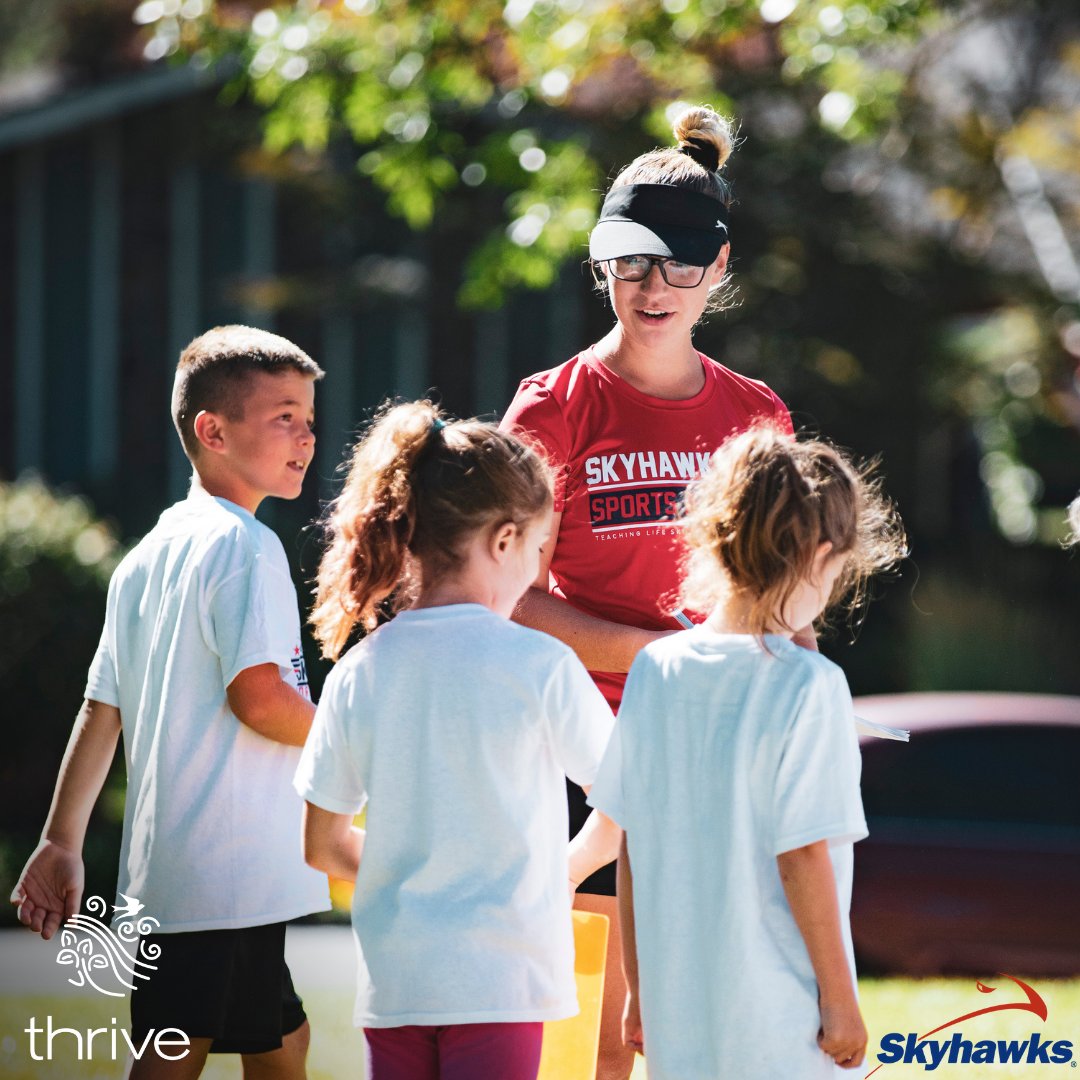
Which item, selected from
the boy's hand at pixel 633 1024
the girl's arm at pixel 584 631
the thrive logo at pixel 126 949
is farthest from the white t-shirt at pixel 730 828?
the thrive logo at pixel 126 949

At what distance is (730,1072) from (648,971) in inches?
7.8

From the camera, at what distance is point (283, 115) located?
7.72 m

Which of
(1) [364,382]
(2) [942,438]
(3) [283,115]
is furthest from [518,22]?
(2) [942,438]

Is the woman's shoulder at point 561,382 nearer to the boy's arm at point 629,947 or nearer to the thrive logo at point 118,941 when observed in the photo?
the boy's arm at point 629,947

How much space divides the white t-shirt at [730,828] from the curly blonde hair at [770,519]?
93 mm

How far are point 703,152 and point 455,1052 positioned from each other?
1889 millimetres

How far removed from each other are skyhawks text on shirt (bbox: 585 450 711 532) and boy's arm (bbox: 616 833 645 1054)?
715 mm

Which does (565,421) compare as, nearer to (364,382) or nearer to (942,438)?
(364,382)

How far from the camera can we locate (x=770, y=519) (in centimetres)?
240

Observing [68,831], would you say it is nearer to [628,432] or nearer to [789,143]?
[628,432]

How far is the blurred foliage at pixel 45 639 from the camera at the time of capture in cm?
989

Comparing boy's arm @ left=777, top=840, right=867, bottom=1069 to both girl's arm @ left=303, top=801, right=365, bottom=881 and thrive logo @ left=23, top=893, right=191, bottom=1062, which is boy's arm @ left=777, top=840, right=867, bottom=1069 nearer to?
girl's arm @ left=303, top=801, right=365, bottom=881

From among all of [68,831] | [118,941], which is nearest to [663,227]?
[68,831]

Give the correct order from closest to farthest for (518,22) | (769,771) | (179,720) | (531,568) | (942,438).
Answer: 1. (769,771)
2. (531,568)
3. (179,720)
4. (518,22)
5. (942,438)
